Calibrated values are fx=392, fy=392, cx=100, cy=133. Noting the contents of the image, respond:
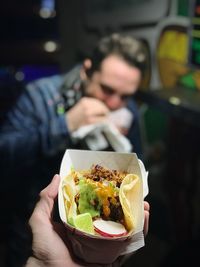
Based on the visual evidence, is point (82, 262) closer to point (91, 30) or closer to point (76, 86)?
point (76, 86)

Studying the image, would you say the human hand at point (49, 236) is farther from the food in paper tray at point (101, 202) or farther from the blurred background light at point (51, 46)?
the blurred background light at point (51, 46)

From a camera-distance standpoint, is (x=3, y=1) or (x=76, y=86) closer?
(x=76, y=86)

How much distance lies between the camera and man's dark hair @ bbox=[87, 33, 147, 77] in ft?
4.19

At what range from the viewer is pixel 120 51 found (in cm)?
128

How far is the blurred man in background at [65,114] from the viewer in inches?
45.8

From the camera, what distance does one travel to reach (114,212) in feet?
1.66

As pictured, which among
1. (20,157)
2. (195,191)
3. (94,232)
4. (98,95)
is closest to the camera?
(94,232)

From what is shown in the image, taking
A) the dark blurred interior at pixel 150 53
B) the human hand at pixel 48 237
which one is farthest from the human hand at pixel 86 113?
the human hand at pixel 48 237

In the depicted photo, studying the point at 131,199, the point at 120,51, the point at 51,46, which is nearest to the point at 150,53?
the point at 120,51

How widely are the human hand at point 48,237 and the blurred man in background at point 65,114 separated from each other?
512 mm

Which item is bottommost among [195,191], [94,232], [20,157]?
[195,191]

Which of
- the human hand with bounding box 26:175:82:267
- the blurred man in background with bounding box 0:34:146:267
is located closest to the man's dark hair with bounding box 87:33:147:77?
the blurred man in background with bounding box 0:34:146:267

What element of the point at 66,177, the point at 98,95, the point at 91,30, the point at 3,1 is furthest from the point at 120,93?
the point at 66,177

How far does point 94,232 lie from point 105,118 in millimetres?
802
